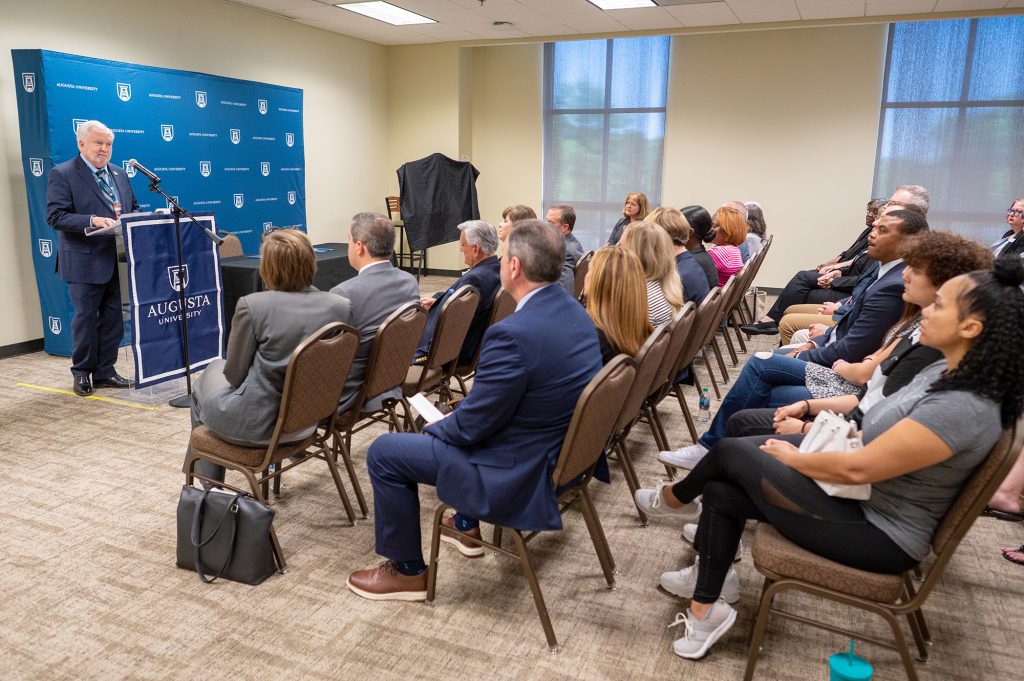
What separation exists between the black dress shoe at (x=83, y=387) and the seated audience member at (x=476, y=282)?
245 cm

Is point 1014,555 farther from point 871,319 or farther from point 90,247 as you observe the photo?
point 90,247

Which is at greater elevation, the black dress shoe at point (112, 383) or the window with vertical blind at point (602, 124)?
the window with vertical blind at point (602, 124)

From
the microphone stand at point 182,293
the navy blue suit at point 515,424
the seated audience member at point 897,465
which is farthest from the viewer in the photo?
the microphone stand at point 182,293

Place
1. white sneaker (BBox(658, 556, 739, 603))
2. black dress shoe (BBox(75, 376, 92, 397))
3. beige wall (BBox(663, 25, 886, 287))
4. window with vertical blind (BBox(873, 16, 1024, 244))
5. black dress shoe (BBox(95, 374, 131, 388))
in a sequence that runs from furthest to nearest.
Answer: beige wall (BBox(663, 25, 886, 287)), window with vertical blind (BBox(873, 16, 1024, 244)), black dress shoe (BBox(95, 374, 131, 388)), black dress shoe (BBox(75, 376, 92, 397)), white sneaker (BBox(658, 556, 739, 603))

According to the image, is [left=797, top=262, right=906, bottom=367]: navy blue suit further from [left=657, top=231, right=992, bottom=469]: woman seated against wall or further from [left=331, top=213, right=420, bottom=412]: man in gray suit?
[left=331, top=213, right=420, bottom=412]: man in gray suit

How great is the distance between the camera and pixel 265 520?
2480 millimetres

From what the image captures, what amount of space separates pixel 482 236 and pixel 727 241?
2640mm

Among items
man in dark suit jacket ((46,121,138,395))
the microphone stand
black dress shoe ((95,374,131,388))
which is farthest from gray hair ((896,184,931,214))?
black dress shoe ((95,374,131,388))

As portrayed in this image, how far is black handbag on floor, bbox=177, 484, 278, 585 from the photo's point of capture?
2484 millimetres

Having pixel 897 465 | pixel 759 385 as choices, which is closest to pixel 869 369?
pixel 759 385

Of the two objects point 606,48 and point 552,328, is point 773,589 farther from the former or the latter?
point 606,48

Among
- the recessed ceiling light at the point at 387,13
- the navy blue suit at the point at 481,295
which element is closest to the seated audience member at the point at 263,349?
the navy blue suit at the point at 481,295

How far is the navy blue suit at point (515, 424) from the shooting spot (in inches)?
81.9

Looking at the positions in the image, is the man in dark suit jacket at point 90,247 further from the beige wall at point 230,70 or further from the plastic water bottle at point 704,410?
the plastic water bottle at point 704,410
